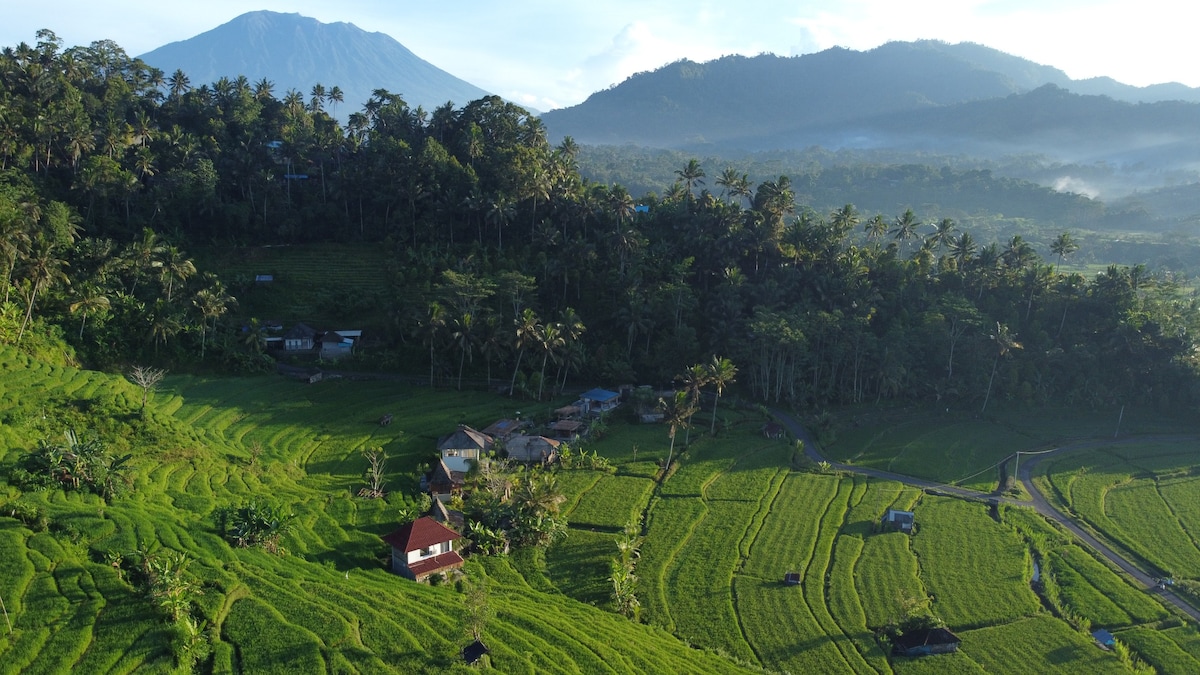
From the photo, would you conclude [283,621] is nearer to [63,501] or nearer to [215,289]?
[63,501]

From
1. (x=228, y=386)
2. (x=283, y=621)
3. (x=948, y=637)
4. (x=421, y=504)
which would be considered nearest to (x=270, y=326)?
(x=228, y=386)

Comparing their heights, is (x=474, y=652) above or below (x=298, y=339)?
below

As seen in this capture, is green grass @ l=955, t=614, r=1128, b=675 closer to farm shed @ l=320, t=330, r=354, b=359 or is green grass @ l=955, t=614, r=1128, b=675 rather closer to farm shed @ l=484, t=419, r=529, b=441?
farm shed @ l=484, t=419, r=529, b=441

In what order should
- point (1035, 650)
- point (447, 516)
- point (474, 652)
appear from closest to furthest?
point (474, 652), point (1035, 650), point (447, 516)

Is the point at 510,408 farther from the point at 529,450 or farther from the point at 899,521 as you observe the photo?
the point at 899,521

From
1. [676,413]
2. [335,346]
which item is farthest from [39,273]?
[676,413]

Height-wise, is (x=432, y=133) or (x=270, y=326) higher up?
(x=432, y=133)

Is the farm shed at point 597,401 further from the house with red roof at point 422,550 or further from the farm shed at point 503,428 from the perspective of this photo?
the house with red roof at point 422,550
